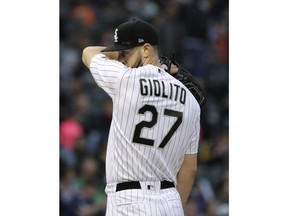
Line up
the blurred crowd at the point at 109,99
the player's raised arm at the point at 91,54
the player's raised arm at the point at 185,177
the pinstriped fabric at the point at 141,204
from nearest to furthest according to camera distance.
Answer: the pinstriped fabric at the point at 141,204 → the player's raised arm at the point at 91,54 → the player's raised arm at the point at 185,177 → the blurred crowd at the point at 109,99

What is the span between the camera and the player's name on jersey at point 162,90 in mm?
3660

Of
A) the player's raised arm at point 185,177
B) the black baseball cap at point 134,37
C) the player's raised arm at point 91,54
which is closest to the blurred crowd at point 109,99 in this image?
the player's raised arm at point 185,177

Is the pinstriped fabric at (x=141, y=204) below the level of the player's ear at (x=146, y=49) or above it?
below

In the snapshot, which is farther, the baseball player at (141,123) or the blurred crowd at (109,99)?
the blurred crowd at (109,99)

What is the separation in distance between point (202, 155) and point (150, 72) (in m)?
→ 4.91

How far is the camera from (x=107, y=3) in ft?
29.9

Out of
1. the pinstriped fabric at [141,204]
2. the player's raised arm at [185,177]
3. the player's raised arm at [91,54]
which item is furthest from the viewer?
the player's raised arm at [185,177]

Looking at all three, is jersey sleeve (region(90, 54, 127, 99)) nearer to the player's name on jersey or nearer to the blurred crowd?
the player's name on jersey

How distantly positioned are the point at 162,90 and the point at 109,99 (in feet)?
15.0

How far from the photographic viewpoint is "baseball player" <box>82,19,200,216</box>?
366cm

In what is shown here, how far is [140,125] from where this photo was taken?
3.67 metres

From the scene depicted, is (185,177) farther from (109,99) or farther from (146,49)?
(109,99)

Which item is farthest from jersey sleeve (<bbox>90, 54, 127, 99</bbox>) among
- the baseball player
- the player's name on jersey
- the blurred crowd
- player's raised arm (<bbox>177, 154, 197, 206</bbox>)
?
the blurred crowd

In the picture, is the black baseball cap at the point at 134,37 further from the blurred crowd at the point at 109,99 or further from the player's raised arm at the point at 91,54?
the blurred crowd at the point at 109,99
